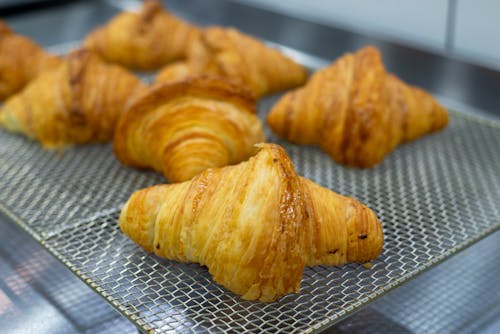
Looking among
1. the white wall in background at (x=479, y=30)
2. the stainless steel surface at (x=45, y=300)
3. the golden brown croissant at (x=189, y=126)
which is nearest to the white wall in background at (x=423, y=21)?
the white wall in background at (x=479, y=30)

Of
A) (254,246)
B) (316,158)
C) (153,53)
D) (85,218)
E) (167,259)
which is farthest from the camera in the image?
(153,53)

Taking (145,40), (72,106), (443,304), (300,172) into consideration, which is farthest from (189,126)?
(145,40)

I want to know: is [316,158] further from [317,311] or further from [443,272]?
[317,311]

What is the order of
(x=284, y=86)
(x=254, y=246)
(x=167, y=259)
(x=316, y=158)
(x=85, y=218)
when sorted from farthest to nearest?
(x=284, y=86) → (x=316, y=158) → (x=85, y=218) → (x=167, y=259) → (x=254, y=246)

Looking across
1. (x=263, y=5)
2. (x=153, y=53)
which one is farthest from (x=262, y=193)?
(x=263, y=5)

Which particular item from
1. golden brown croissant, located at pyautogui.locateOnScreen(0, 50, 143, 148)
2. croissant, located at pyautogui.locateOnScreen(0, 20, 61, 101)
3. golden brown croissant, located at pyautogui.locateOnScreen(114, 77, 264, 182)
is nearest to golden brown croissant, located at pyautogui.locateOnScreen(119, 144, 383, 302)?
golden brown croissant, located at pyautogui.locateOnScreen(114, 77, 264, 182)

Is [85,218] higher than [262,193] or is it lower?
lower

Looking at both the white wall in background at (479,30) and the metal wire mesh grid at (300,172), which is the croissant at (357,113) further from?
the white wall in background at (479,30)
